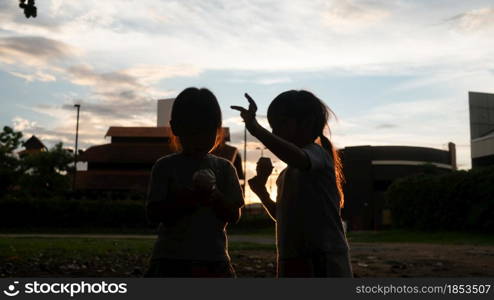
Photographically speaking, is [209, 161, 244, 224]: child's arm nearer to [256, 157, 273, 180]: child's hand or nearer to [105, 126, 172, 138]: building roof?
[256, 157, 273, 180]: child's hand

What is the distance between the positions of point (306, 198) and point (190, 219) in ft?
1.97

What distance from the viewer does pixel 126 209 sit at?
112 ft

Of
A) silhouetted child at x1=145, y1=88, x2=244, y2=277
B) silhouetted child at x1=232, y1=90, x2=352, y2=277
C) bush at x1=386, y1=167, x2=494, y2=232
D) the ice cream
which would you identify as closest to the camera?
the ice cream

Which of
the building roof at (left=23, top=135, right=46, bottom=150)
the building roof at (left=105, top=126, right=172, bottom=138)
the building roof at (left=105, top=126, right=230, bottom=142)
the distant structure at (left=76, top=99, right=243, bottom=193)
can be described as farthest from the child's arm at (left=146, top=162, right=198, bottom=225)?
the building roof at (left=23, top=135, right=46, bottom=150)

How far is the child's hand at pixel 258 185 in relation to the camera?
125 inches

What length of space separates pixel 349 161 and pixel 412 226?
43.0 metres

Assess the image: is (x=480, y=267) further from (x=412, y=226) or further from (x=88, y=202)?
(x=88, y=202)

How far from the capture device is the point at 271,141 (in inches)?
102

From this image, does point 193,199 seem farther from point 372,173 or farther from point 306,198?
point 372,173

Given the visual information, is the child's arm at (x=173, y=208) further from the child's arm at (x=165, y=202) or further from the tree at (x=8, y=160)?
the tree at (x=8, y=160)

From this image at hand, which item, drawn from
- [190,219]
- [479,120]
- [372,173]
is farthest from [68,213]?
[479,120]

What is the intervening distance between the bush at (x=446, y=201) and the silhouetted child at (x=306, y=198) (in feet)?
67.7

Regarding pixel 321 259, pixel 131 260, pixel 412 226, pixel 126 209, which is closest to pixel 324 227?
pixel 321 259

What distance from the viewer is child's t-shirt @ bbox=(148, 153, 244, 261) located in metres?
2.73
